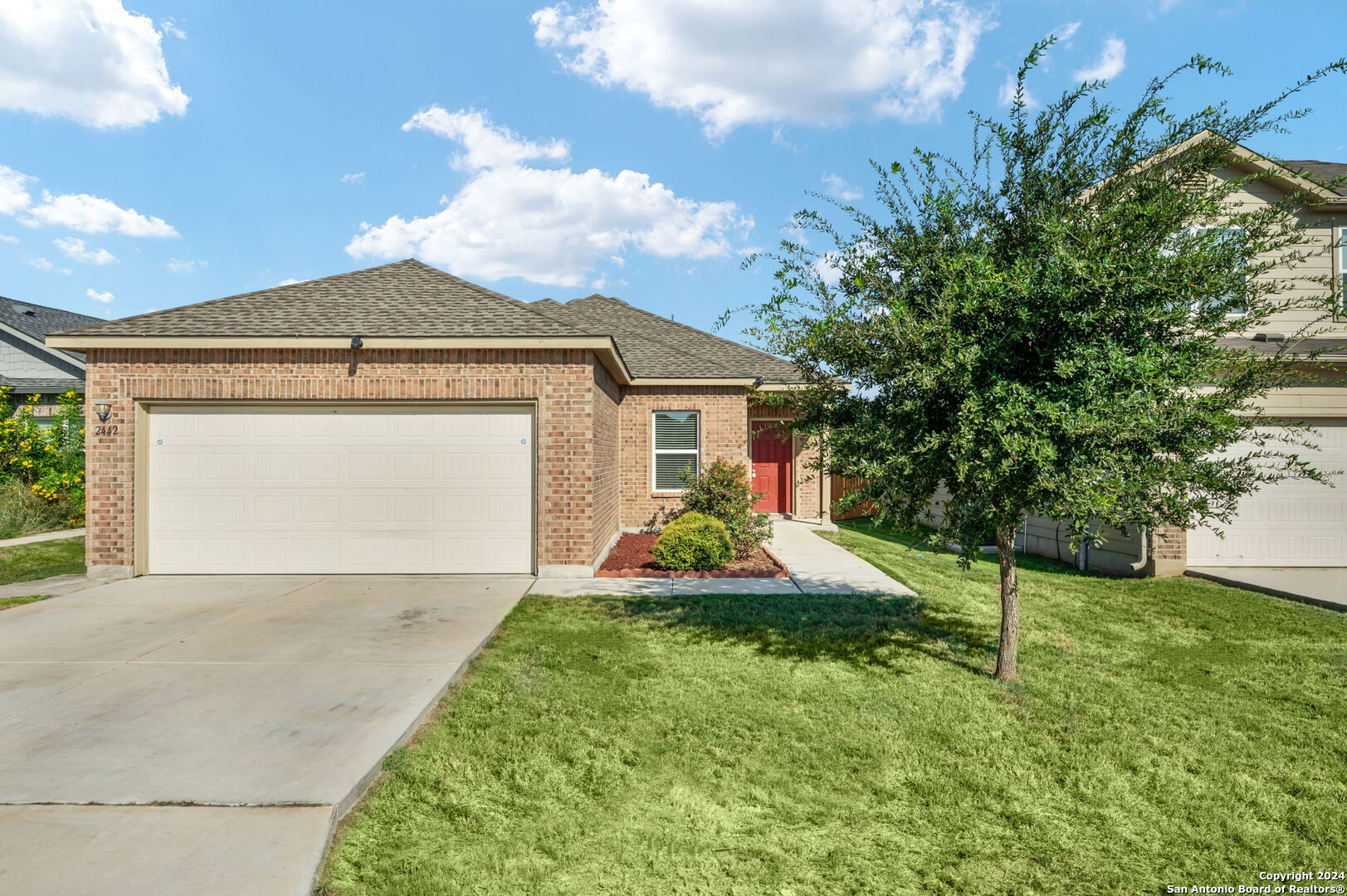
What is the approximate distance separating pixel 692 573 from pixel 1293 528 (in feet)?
30.1

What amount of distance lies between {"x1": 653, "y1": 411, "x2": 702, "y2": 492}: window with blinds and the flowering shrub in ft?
41.7

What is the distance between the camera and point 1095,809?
3422 mm

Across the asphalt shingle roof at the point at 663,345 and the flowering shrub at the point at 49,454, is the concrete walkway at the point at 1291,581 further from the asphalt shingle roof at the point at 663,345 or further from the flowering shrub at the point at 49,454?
the flowering shrub at the point at 49,454

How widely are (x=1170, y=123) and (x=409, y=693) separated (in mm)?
6962

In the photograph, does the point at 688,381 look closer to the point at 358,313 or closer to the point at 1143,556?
the point at 358,313

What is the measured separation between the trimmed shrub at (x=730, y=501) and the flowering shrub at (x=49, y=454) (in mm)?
13566

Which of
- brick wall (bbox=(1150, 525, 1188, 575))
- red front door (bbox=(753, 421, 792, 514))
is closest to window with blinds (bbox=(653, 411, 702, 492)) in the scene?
red front door (bbox=(753, 421, 792, 514))

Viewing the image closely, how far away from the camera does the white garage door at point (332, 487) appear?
9.02 metres

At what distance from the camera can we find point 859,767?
3818mm

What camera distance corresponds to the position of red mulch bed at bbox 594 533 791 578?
9.35 metres

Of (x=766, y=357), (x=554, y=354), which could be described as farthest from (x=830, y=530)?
(x=554, y=354)

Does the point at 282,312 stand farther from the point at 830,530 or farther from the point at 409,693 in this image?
the point at 830,530

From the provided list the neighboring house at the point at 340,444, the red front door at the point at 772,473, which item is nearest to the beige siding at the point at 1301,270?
the red front door at the point at 772,473

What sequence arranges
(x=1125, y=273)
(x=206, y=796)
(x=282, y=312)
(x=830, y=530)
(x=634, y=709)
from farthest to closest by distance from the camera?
(x=830, y=530) < (x=282, y=312) < (x=634, y=709) < (x=1125, y=273) < (x=206, y=796)
